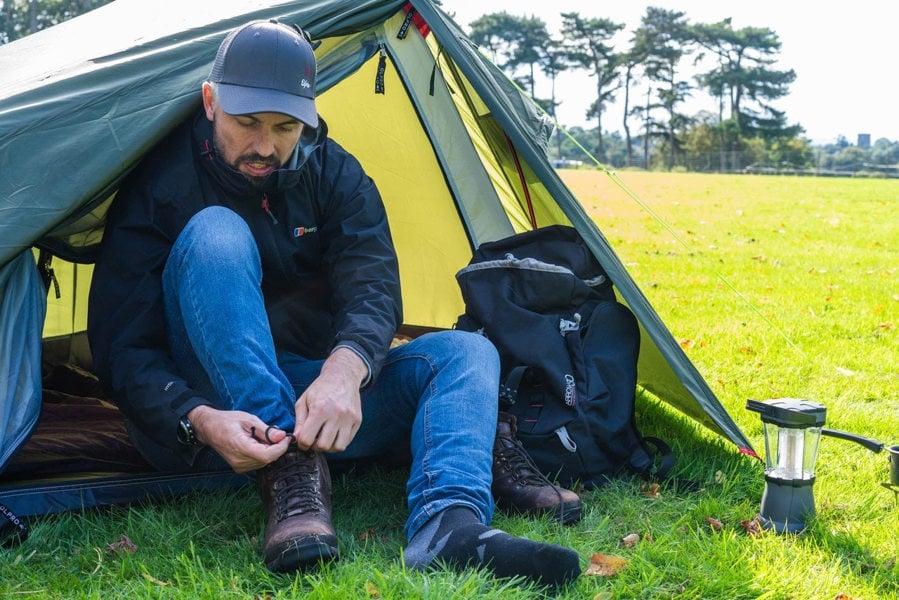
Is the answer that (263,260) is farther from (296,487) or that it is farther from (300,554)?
(300,554)

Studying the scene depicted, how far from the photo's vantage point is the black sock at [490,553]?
196 cm

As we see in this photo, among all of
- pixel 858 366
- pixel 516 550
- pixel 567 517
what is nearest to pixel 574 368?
pixel 567 517

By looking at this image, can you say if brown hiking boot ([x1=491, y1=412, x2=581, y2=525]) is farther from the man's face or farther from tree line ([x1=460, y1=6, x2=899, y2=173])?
tree line ([x1=460, y1=6, x2=899, y2=173])

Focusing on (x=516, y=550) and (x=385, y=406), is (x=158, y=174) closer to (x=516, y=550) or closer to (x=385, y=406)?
(x=385, y=406)

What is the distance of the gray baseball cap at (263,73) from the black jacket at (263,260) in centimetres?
17

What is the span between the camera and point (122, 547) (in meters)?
2.24

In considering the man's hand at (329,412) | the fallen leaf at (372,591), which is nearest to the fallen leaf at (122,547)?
the man's hand at (329,412)

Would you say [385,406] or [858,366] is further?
[858,366]

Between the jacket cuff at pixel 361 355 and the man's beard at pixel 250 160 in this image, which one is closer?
the jacket cuff at pixel 361 355

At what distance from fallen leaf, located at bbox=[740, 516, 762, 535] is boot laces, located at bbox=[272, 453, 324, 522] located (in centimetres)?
110

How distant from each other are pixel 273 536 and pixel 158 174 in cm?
98

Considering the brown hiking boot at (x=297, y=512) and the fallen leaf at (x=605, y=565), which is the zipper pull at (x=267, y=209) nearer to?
the brown hiking boot at (x=297, y=512)

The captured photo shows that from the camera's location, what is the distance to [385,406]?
2473 millimetres

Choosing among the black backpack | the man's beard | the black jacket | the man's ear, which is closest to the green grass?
the black backpack
